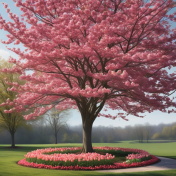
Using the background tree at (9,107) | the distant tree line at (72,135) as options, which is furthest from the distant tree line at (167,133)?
the background tree at (9,107)

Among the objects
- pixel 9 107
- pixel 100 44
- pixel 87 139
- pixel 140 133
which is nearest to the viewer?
pixel 100 44

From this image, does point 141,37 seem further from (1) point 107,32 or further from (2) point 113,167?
(2) point 113,167

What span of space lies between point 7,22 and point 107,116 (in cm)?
977

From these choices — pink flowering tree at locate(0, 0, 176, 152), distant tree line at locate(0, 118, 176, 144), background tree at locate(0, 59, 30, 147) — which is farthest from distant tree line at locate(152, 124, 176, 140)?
pink flowering tree at locate(0, 0, 176, 152)

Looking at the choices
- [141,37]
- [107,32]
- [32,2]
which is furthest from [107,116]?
[32,2]

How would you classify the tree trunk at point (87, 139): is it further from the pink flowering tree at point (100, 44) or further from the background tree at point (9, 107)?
the background tree at point (9, 107)

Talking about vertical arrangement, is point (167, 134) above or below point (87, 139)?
below

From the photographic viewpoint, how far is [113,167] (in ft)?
29.8

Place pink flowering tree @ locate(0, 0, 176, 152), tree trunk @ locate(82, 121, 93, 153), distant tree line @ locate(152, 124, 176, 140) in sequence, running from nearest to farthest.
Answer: pink flowering tree @ locate(0, 0, 176, 152) < tree trunk @ locate(82, 121, 93, 153) < distant tree line @ locate(152, 124, 176, 140)

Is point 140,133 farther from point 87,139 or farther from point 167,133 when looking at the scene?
point 87,139

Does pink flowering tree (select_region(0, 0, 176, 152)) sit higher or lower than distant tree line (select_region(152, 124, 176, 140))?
higher

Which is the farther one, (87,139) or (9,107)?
(9,107)

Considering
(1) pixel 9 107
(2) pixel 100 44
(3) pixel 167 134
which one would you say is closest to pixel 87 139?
(2) pixel 100 44

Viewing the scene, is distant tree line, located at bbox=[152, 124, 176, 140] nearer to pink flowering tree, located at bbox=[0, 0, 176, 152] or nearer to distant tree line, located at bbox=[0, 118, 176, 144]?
distant tree line, located at bbox=[0, 118, 176, 144]
